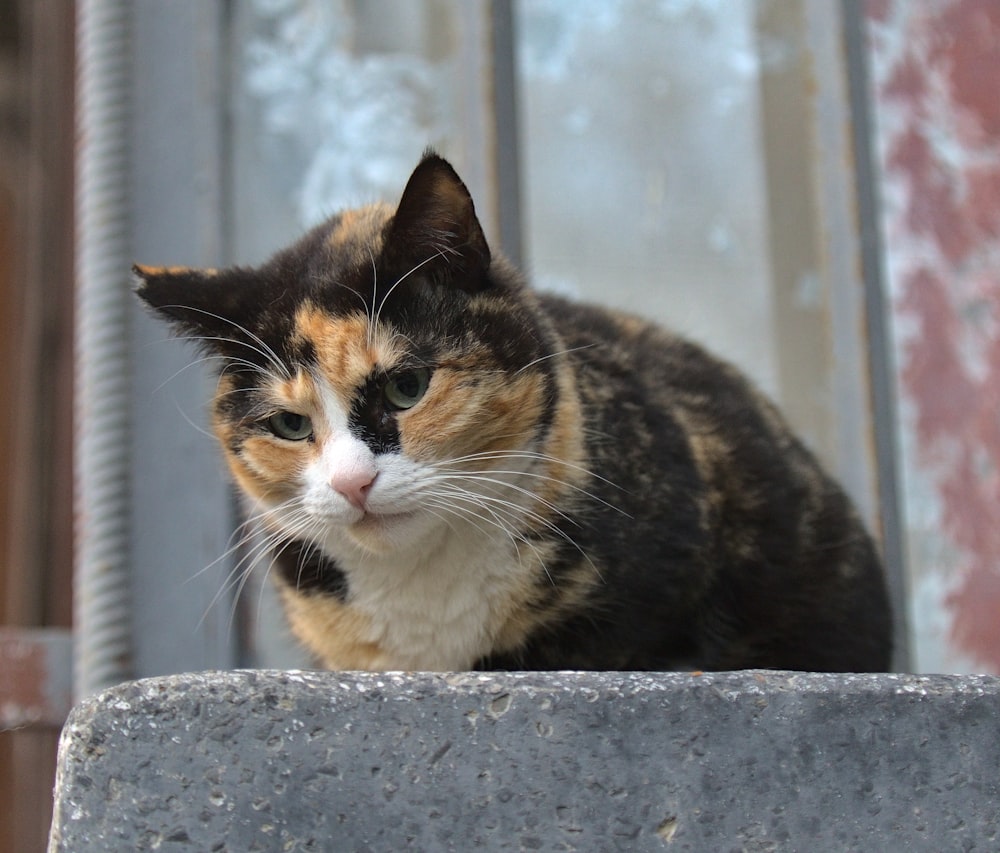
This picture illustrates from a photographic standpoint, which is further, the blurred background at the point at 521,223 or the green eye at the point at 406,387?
the blurred background at the point at 521,223

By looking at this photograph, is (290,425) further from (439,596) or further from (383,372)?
(439,596)

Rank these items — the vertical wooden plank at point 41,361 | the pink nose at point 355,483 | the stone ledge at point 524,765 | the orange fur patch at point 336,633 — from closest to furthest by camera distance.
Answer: the stone ledge at point 524,765 → the pink nose at point 355,483 → the orange fur patch at point 336,633 → the vertical wooden plank at point 41,361

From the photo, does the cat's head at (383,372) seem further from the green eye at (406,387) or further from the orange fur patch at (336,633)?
the orange fur patch at (336,633)

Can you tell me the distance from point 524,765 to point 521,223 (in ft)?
6.30

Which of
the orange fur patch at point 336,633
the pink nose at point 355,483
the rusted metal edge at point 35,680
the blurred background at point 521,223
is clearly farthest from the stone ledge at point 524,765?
the rusted metal edge at point 35,680

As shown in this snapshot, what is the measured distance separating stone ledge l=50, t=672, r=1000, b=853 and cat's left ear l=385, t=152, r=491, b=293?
0.65 meters

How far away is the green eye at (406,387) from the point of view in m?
1.54

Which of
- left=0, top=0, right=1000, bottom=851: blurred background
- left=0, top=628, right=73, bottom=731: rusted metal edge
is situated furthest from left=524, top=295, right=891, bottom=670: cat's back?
left=0, top=628, right=73, bottom=731: rusted metal edge

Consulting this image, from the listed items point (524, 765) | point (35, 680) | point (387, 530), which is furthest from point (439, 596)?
point (35, 680)

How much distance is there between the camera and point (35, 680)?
2.71 meters

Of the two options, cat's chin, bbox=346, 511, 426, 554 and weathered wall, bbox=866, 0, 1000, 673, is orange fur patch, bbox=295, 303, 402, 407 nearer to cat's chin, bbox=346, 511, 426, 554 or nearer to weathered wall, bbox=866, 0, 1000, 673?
cat's chin, bbox=346, 511, 426, 554

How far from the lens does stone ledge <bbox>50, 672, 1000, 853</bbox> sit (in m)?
1.04

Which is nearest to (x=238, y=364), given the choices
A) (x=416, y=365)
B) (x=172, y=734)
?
(x=416, y=365)

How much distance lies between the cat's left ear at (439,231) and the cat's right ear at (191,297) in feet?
0.81
